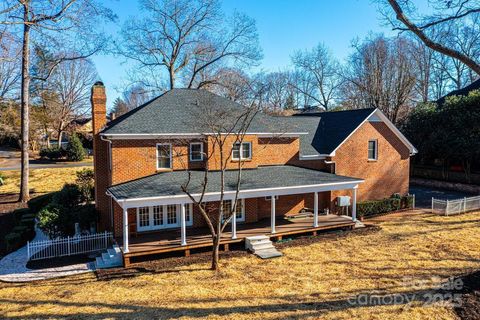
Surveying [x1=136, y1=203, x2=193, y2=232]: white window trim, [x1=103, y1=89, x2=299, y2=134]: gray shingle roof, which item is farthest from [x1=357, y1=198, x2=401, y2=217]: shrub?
[x1=136, y1=203, x2=193, y2=232]: white window trim

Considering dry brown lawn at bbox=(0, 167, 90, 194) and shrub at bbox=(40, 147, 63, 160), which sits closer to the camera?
dry brown lawn at bbox=(0, 167, 90, 194)

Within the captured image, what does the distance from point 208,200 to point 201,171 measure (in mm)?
3254

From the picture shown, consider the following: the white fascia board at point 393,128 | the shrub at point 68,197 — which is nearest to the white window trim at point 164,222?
the shrub at point 68,197

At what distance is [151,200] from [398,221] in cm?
1512

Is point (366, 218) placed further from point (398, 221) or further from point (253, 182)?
point (253, 182)

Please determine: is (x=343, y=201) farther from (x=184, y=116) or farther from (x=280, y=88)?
(x=280, y=88)

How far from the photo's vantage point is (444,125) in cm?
3278

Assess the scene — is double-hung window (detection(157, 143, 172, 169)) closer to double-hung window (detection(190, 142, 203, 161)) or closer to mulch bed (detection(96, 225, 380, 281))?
double-hung window (detection(190, 142, 203, 161))

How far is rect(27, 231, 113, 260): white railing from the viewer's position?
52.4ft

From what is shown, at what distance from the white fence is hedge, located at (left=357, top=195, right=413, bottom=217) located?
1.62 meters

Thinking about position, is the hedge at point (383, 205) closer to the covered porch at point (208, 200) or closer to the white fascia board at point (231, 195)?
the covered porch at point (208, 200)

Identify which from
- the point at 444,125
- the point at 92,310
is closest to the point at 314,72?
the point at 444,125

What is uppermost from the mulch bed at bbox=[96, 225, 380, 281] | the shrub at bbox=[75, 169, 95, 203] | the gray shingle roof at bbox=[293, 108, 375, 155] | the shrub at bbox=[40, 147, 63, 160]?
the gray shingle roof at bbox=[293, 108, 375, 155]

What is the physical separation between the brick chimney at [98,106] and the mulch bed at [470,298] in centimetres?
1745
